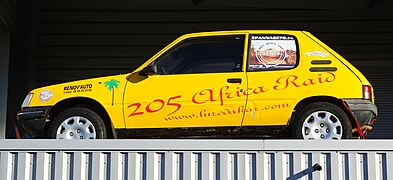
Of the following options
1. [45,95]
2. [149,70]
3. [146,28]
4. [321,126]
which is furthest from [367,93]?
[146,28]

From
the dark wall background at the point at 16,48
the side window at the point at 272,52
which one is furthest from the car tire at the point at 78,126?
the dark wall background at the point at 16,48

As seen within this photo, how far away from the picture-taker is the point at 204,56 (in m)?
7.45

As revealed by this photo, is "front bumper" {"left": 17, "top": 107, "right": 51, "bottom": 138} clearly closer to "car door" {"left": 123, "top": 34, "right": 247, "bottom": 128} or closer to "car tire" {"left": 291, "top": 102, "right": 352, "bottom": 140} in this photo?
"car door" {"left": 123, "top": 34, "right": 247, "bottom": 128}

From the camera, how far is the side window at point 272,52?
7.09m

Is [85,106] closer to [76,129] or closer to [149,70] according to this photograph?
[76,129]

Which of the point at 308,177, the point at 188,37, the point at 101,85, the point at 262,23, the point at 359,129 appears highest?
the point at 262,23

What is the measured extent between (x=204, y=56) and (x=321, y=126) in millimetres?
1565

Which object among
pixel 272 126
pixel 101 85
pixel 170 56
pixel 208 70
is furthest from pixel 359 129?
pixel 101 85

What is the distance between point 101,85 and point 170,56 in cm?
84

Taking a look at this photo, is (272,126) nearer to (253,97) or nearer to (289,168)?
(253,97)

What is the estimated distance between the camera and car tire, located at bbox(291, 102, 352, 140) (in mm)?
6711

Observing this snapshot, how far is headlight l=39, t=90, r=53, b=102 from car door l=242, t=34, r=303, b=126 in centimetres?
218

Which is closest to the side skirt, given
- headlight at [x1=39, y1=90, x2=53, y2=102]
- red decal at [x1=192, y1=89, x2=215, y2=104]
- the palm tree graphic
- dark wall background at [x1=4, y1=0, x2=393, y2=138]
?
red decal at [x1=192, y1=89, x2=215, y2=104]

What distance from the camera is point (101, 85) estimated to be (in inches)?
282
